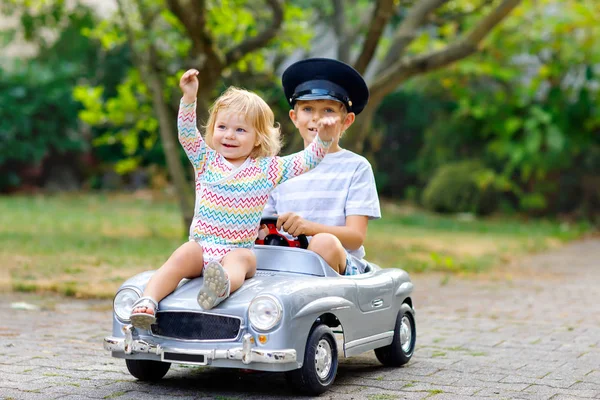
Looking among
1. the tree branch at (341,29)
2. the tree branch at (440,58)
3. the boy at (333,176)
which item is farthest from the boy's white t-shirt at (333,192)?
the tree branch at (341,29)

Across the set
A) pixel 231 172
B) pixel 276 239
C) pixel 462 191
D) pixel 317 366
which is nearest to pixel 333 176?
pixel 276 239

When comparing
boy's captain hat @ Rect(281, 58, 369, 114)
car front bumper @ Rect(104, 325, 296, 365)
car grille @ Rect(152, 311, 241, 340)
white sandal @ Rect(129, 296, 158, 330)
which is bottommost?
car front bumper @ Rect(104, 325, 296, 365)

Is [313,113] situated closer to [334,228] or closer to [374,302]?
[334,228]

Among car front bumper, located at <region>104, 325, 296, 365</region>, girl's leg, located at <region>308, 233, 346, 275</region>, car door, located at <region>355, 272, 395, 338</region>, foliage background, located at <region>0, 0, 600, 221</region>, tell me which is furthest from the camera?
foliage background, located at <region>0, 0, 600, 221</region>

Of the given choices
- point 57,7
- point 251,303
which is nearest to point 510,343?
point 251,303

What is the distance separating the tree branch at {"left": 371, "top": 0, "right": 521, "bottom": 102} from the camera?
10180mm

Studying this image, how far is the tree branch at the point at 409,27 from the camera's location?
11.1 metres

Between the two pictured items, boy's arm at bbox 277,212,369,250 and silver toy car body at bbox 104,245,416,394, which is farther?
boy's arm at bbox 277,212,369,250

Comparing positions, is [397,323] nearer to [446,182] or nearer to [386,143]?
[446,182]

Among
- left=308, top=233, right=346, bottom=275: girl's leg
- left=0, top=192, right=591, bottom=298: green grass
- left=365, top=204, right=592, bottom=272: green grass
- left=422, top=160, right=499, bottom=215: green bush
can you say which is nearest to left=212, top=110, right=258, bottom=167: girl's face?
left=308, top=233, right=346, bottom=275: girl's leg

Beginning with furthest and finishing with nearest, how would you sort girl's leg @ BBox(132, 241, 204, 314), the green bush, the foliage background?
the green bush, the foliage background, girl's leg @ BBox(132, 241, 204, 314)

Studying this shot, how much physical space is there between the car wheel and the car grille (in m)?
1.25

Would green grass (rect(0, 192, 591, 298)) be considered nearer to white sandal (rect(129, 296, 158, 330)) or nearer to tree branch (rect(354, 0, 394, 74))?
tree branch (rect(354, 0, 394, 74))

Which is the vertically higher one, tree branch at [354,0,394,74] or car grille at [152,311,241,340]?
tree branch at [354,0,394,74]
